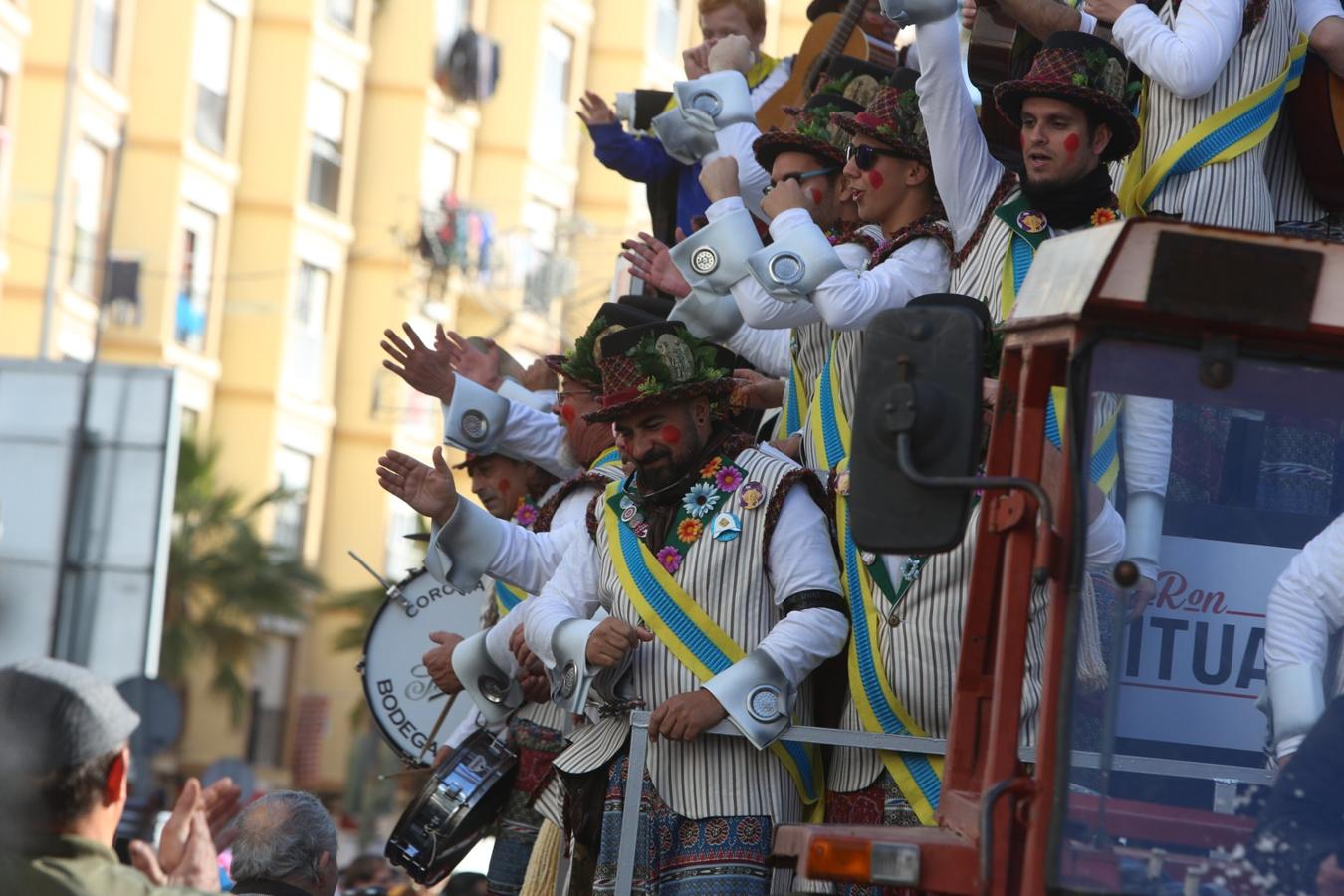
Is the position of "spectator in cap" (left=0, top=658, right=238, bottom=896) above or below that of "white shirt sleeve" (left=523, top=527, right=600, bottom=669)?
below

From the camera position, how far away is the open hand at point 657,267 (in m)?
7.95

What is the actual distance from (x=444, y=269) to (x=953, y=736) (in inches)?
1551

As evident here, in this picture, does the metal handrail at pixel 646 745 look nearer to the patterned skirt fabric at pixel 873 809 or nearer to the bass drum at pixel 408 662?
the patterned skirt fabric at pixel 873 809

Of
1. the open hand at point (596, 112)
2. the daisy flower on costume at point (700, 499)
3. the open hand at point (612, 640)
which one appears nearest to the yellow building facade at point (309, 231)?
the open hand at point (596, 112)

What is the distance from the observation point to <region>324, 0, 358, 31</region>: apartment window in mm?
44094

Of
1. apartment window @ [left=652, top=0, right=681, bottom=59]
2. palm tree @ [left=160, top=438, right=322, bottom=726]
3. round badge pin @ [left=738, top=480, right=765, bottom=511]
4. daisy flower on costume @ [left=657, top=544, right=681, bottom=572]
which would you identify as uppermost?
apartment window @ [left=652, top=0, right=681, bottom=59]

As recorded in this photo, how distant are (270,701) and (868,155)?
3878 cm

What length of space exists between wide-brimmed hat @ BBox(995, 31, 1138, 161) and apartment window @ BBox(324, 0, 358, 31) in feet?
126

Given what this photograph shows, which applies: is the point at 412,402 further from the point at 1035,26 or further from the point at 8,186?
the point at 1035,26

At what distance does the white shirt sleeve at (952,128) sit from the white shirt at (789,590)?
946 millimetres

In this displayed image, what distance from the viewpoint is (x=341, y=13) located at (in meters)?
44.6

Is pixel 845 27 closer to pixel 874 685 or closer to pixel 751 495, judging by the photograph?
pixel 751 495

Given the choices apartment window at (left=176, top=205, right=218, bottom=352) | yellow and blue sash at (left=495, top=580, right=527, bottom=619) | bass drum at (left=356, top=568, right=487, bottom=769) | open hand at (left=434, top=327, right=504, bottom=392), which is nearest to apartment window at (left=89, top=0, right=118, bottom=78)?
apartment window at (left=176, top=205, right=218, bottom=352)

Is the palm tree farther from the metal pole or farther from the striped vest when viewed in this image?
the striped vest
